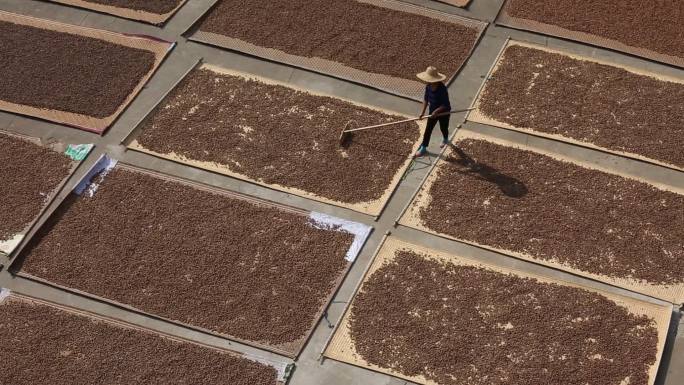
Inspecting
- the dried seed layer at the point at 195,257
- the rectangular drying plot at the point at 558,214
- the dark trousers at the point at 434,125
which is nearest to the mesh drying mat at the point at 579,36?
the rectangular drying plot at the point at 558,214

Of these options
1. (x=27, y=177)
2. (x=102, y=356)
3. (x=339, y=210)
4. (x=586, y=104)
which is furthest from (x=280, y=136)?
(x=586, y=104)

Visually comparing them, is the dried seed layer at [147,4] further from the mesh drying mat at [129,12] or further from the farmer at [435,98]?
the farmer at [435,98]

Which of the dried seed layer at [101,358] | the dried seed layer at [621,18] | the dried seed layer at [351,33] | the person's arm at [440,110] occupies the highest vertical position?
the dried seed layer at [621,18]

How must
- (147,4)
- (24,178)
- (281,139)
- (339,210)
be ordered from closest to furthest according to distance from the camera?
(339,210)
(24,178)
(281,139)
(147,4)

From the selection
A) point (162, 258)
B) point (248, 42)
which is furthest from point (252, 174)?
point (248, 42)

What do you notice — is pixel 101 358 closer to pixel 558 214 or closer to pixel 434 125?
pixel 434 125

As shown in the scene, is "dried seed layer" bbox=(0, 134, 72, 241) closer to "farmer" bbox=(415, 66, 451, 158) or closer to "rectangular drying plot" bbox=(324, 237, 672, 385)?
"rectangular drying plot" bbox=(324, 237, 672, 385)
